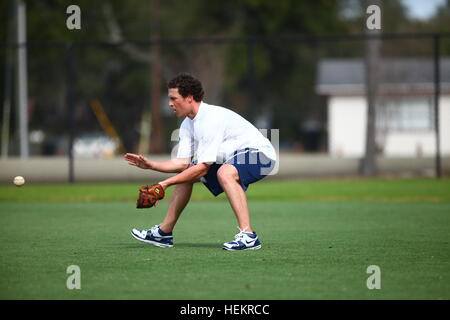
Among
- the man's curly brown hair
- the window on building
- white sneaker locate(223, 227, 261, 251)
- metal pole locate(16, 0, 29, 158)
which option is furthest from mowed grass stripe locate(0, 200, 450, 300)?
the window on building

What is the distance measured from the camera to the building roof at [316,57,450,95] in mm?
39688

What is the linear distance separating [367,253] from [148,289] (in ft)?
9.77

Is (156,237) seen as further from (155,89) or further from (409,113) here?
(155,89)

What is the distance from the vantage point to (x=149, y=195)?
876 centimetres

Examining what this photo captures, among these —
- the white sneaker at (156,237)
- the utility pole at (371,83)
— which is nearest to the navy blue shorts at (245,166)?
the white sneaker at (156,237)

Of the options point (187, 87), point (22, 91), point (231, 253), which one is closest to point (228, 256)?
point (231, 253)

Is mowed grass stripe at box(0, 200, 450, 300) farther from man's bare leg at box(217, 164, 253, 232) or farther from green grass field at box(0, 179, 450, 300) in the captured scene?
man's bare leg at box(217, 164, 253, 232)

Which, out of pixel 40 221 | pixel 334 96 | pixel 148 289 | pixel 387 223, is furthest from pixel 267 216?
pixel 334 96

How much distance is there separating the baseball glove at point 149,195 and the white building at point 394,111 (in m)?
30.5

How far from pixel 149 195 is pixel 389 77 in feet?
108

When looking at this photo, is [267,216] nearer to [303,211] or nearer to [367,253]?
[303,211]

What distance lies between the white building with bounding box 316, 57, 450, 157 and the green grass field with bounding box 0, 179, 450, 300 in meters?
22.5

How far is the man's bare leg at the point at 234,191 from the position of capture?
29.7ft

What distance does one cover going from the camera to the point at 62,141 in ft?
197
